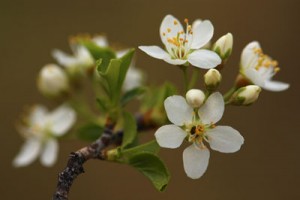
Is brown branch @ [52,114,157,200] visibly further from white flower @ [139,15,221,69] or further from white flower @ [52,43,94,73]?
white flower @ [52,43,94,73]

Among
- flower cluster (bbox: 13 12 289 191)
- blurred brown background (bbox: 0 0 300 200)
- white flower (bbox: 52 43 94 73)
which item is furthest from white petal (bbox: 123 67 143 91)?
blurred brown background (bbox: 0 0 300 200)

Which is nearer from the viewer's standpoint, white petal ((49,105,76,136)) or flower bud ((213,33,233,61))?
flower bud ((213,33,233,61))

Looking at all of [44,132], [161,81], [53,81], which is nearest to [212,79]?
[53,81]

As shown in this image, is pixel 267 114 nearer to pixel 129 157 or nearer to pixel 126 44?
pixel 126 44

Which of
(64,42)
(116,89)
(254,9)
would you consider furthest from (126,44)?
(116,89)

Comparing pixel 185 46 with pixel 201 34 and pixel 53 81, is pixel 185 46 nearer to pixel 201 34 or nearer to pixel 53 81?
pixel 201 34
